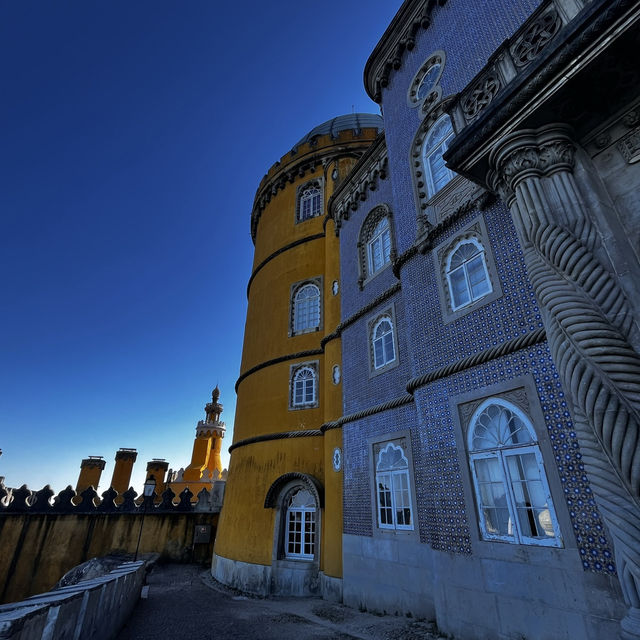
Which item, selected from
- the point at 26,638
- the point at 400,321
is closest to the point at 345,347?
the point at 400,321

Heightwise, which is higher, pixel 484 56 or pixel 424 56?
pixel 424 56

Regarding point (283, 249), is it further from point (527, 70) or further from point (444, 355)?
point (527, 70)

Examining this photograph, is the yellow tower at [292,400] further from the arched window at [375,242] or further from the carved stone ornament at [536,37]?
the carved stone ornament at [536,37]

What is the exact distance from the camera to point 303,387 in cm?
1252

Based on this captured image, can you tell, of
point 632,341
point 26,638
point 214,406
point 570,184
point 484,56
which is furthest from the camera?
point 214,406

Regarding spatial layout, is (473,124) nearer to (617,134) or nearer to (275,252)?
(617,134)

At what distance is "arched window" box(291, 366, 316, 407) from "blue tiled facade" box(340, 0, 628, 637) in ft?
6.86

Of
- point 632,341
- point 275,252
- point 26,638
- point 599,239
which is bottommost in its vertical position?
point 26,638

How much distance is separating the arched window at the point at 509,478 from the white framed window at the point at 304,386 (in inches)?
280

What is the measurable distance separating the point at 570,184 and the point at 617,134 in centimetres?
84

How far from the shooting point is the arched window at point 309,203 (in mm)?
15633

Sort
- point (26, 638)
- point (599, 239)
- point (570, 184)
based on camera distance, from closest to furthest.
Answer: point (26, 638) → point (599, 239) → point (570, 184)

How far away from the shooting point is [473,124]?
4.63 metres

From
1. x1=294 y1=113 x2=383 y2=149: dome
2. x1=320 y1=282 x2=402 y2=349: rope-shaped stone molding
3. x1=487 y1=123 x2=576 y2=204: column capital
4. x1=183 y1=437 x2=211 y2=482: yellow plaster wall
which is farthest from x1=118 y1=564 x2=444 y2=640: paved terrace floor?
x1=183 y1=437 x2=211 y2=482: yellow plaster wall
